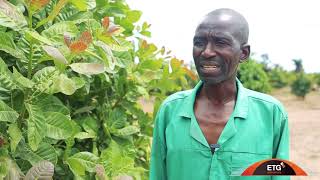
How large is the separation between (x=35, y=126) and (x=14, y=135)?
0.07 metres

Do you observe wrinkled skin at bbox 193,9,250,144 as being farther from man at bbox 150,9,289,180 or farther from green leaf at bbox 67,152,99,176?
green leaf at bbox 67,152,99,176

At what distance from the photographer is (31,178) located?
161 cm

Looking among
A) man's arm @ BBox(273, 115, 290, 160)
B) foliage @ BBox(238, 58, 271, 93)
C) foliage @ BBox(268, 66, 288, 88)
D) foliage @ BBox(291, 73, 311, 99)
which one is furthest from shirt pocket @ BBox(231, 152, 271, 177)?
foliage @ BBox(268, 66, 288, 88)

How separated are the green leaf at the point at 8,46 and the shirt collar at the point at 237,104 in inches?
24.5

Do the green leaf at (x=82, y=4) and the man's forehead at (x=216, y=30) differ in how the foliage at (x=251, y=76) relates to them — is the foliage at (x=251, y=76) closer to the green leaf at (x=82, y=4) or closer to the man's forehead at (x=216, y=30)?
the green leaf at (x=82, y=4)

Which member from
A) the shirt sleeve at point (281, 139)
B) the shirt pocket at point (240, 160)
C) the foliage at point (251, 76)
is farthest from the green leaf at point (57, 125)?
the foliage at point (251, 76)

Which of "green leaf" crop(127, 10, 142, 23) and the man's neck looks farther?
"green leaf" crop(127, 10, 142, 23)

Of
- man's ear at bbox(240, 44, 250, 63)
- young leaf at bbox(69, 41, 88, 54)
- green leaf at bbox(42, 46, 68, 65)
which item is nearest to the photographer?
Result: green leaf at bbox(42, 46, 68, 65)

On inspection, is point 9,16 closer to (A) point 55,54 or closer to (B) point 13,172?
(A) point 55,54

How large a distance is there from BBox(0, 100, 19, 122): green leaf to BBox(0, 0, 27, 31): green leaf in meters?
0.26

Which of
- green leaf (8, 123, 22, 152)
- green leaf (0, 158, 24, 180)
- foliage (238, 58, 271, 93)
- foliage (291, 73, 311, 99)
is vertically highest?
green leaf (8, 123, 22, 152)

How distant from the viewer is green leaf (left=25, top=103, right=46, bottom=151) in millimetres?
1594

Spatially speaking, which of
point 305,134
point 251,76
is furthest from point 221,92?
point 305,134

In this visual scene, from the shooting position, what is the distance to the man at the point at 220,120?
1.63 metres
